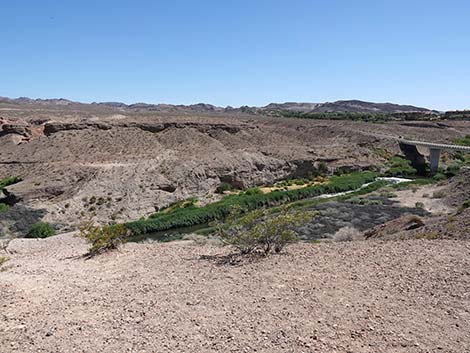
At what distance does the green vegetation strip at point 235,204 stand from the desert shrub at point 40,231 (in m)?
5.05

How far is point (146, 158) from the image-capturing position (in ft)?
168

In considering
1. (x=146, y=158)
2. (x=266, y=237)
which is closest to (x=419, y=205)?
(x=266, y=237)

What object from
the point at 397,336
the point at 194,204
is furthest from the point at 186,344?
the point at 194,204

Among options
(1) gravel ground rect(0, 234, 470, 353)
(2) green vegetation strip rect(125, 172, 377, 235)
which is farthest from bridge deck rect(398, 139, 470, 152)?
(1) gravel ground rect(0, 234, 470, 353)

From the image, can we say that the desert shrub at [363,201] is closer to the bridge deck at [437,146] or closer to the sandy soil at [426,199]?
the sandy soil at [426,199]

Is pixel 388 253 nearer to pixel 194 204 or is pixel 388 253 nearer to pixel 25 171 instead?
pixel 194 204

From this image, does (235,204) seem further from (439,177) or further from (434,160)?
(434,160)

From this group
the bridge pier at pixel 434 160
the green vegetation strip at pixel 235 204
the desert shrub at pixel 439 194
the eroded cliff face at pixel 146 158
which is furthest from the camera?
the bridge pier at pixel 434 160

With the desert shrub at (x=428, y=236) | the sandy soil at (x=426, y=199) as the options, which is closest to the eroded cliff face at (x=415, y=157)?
the sandy soil at (x=426, y=199)

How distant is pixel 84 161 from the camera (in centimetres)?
4850

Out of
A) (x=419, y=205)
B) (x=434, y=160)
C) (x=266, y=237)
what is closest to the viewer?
(x=266, y=237)

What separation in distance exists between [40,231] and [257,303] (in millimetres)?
25171

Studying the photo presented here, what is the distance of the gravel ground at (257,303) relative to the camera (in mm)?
10086

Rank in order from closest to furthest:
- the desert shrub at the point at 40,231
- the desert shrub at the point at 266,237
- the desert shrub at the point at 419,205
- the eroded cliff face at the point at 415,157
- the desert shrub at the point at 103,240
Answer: the desert shrub at the point at 266,237 → the desert shrub at the point at 103,240 → the desert shrub at the point at 40,231 → the desert shrub at the point at 419,205 → the eroded cliff face at the point at 415,157
